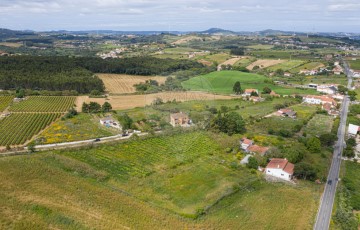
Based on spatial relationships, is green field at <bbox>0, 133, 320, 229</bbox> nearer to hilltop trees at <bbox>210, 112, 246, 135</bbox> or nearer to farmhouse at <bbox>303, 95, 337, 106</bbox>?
hilltop trees at <bbox>210, 112, 246, 135</bbox>

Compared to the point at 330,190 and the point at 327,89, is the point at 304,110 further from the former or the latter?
the point at 330,190

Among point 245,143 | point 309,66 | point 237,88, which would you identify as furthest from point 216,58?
point 245,143

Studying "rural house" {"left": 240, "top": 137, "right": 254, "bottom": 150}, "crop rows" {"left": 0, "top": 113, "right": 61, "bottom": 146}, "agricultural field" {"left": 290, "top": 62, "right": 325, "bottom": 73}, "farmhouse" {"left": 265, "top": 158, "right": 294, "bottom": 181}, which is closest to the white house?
"rural house" {"left": 240, "top": 137, "right": 254, "bottom": 150}

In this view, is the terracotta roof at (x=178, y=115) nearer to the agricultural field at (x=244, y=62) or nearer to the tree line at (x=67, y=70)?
the tree line at (x=67, y=70)

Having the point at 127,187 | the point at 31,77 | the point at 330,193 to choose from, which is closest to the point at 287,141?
the point at 330,193

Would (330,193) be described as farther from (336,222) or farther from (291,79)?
(291,79)

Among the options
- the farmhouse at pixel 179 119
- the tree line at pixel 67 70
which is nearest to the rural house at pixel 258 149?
the farmhouse at pixel 179 119
